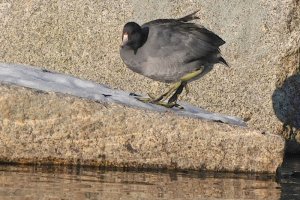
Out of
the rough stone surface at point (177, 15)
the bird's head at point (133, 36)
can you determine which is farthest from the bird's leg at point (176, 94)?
the rough stone surface at point (177, 15)

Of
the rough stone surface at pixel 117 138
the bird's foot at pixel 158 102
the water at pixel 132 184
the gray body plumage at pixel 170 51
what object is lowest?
the water at pixel 132 184

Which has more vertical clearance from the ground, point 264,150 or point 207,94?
point 207,94

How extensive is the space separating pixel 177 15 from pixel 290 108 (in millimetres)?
1680

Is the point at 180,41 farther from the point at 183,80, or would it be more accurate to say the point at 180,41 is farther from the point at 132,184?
the point at 132,184

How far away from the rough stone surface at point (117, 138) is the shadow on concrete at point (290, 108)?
231 centimetres

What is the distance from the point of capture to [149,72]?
31.8 ft

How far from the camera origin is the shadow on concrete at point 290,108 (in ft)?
37.5

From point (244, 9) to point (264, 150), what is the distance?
3018mm

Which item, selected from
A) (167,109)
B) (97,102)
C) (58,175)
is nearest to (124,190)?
(58,175)

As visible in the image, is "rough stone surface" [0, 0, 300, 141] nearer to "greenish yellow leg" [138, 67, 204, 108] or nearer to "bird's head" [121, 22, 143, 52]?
"greenish yellow leg" [138, 67, 204, 108]

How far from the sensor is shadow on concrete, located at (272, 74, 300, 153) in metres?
11.4

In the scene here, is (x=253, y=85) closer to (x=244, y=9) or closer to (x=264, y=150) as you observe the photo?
(x=244, y=9)

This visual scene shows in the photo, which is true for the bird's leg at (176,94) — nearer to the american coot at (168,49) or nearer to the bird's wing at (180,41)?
the american coot at (168,49)

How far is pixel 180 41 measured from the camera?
385 inches
